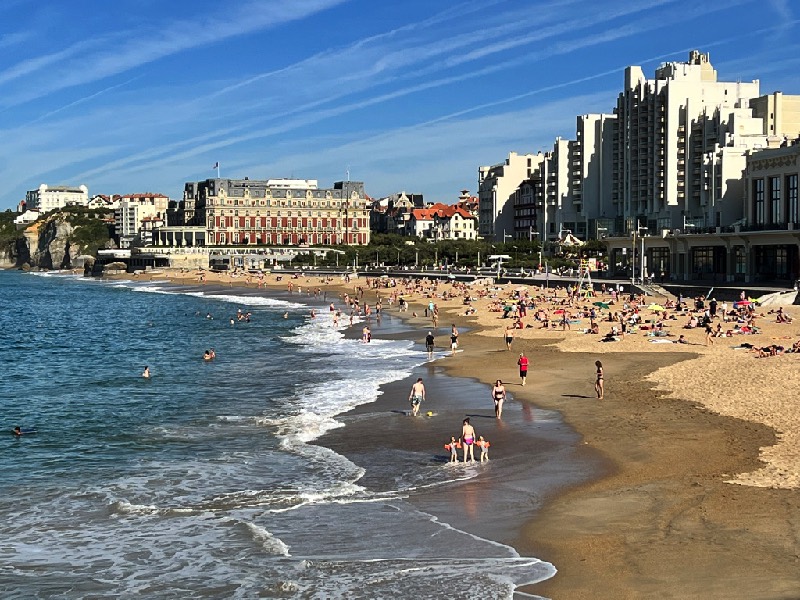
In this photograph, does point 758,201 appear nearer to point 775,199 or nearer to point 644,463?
point 775,199

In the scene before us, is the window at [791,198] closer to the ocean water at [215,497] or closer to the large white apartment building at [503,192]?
A: the ocean water at [215,497]

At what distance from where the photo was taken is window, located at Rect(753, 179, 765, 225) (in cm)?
7456

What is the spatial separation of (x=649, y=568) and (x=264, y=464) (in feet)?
35.1

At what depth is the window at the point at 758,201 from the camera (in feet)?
245

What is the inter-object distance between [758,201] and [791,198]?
Result: 528 centimetres

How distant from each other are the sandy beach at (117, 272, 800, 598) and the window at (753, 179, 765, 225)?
36507mm

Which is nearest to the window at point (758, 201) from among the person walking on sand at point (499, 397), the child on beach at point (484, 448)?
the person walking on sand at point (499, 397)

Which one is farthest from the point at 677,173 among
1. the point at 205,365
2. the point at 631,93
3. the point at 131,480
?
the point at 131,480

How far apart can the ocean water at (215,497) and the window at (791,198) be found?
4093cm

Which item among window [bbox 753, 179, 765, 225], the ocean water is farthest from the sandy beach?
window [bbox 753, 179, 765, 225]

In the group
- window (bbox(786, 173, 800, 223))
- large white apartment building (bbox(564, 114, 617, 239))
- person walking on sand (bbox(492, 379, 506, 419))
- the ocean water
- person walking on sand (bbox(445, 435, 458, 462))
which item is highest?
large white apartment building (bbox(564, 114, 617, 239))

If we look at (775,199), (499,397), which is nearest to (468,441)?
(499,397)

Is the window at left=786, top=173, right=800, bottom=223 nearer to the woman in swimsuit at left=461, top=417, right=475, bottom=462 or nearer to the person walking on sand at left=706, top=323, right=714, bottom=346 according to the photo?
the person walking on sand at left=706, top=323, right=714, bottom=346

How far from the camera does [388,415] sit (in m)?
27.4
